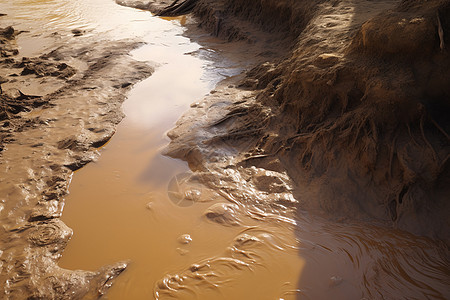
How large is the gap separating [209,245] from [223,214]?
15.0 inches

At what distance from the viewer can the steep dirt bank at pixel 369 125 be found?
3029mm

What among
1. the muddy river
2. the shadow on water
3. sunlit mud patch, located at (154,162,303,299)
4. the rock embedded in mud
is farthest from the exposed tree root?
the shadow on water

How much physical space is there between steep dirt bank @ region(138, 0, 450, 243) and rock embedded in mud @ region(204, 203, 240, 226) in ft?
2.13

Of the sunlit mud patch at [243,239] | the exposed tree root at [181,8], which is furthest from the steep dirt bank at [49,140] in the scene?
the exposed tree root at [181,8]

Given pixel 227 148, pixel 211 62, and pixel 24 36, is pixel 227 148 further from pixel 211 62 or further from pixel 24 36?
pixel 24 36

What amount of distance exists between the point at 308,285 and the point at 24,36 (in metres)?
8.78

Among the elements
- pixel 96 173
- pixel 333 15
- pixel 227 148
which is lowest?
pixel 96 173

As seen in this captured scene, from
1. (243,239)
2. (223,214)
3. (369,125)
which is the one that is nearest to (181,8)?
(369,125)

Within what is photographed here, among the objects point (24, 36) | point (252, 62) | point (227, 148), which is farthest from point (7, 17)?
point (227, 148)

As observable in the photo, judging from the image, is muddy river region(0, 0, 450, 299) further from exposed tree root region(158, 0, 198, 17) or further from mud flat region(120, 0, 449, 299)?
exposed tree root region(158, 0, 198, 17)

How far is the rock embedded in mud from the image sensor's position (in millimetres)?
3196

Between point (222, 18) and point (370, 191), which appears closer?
point (370, 191)

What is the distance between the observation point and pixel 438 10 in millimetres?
3113

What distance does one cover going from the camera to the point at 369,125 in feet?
11.1
